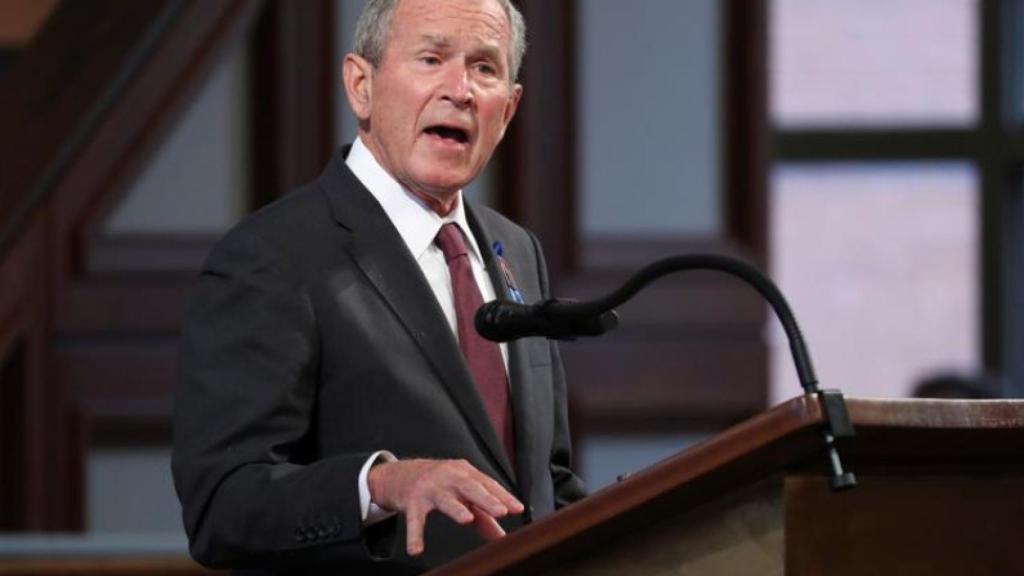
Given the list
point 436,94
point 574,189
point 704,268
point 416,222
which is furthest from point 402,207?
point 574,189

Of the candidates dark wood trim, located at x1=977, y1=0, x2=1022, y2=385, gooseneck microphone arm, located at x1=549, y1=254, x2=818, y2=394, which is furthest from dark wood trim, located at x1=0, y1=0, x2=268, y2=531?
gooseneck microphone arm, located at x1=549, y1=254, x2=818, y2=394

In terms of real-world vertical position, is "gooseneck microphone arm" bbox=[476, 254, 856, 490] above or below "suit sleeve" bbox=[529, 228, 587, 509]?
above

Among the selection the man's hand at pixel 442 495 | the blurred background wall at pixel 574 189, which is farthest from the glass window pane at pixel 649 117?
the man's hand at pixel 442 495

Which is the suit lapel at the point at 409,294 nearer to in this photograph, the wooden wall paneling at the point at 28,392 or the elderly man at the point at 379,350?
the elderly man at the point at 379,350

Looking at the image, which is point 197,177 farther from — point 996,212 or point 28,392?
point 996,212

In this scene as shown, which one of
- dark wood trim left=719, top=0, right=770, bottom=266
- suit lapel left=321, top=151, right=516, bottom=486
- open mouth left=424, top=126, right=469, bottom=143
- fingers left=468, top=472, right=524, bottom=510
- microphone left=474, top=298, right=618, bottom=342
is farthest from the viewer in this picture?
dark wood trim left=719, top=0, right=770, bottom=266

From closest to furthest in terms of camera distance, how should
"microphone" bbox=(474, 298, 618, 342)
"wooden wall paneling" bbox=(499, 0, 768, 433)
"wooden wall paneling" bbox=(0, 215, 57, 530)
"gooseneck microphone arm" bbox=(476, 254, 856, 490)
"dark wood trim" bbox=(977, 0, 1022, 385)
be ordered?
"gooseneck microphone arm" bbox=(476, 254, 856, 490), "microphone" bbox=(474, 298, 618, 342), "wooden wall paneling" bbox=(0, 215, 57, 530), "wooden wall paneling" bbox=(499, 0, 768, 433), "dark wood trim" bbox=(977, 0, 1022, 385)

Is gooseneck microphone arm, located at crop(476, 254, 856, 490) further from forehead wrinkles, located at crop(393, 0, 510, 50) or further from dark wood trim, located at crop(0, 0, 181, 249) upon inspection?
dark wood trim, located at crop(0, 0, 181, 249)

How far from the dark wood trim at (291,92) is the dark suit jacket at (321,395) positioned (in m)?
2.51

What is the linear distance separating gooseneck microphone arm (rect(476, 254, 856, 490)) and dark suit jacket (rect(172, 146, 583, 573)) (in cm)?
16

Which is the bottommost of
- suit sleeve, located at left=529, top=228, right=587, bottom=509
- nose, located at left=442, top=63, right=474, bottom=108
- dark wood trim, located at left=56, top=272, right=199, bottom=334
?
dark wood trim, located at left=56, top=272, right=199, bottom=334

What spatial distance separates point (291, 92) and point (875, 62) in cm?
207

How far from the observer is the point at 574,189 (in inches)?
195

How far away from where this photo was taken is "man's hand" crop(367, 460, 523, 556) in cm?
167
